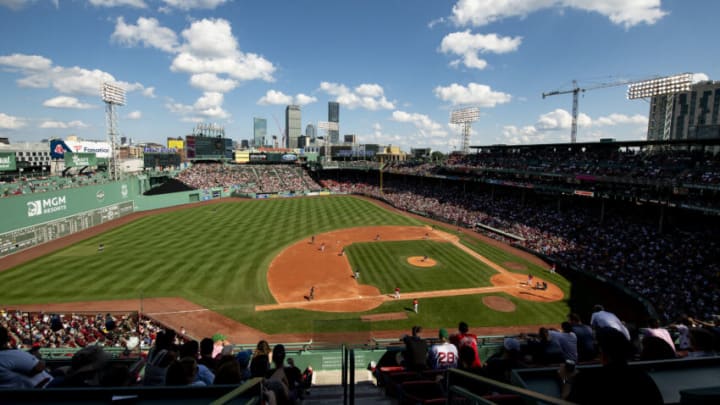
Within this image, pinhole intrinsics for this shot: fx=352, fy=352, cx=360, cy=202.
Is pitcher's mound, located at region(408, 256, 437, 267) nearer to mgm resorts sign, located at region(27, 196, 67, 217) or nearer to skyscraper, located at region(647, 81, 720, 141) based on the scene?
mgm resorts sign, located at region(27, 196, 67, 217)

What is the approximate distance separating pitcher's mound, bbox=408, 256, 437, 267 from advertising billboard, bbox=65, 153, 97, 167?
1911 inches

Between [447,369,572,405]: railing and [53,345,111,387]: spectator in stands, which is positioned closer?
[447,369,572,405]: railing

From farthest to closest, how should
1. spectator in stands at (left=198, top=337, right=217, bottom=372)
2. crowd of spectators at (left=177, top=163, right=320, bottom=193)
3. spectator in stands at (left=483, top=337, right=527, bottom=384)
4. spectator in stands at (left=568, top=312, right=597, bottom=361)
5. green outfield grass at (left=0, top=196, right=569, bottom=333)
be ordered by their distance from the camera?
crowd of spectators at (left=177, top=163, right=320, bottom=193) → green outfield grass at (left=0, top=196, right=569, bottom=333) → spectator in stands at (left=568, top=312, right=597, bottom=361) → spectator in stands at (left=198, top=337, right=217, bottom=372) → spectator in stands at (left=483, top=337, right=527, bottom=384)

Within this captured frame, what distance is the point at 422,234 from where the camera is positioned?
44.9 meters

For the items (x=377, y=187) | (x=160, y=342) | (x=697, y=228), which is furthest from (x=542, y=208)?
(x=160, y=342)

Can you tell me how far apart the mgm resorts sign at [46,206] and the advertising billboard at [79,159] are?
10.3 metres

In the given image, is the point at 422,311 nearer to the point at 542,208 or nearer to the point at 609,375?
the point at 609,375

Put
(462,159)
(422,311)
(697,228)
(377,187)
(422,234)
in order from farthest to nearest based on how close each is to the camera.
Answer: (377,187) → (462,159) → (422,234) → (697,228) → (422,311)

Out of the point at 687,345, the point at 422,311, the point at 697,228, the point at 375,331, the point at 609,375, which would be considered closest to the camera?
the point at 609,375

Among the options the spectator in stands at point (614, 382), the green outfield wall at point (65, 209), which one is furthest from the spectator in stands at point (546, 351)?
the green outfield wall at point (65, 209)

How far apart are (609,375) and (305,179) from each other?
88.8m

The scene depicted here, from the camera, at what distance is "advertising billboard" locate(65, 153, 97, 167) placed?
160ft

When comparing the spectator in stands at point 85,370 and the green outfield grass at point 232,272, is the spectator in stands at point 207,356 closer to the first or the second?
the spectator in stands at point 85,370

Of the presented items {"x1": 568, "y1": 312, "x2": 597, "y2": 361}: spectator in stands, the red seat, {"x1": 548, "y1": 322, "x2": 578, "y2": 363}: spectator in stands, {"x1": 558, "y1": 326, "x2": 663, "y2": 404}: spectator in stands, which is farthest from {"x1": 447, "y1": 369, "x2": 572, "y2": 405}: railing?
{"x1": 568, "y1": 312, "x2": 597, "y2": 361}: spectator in stands
